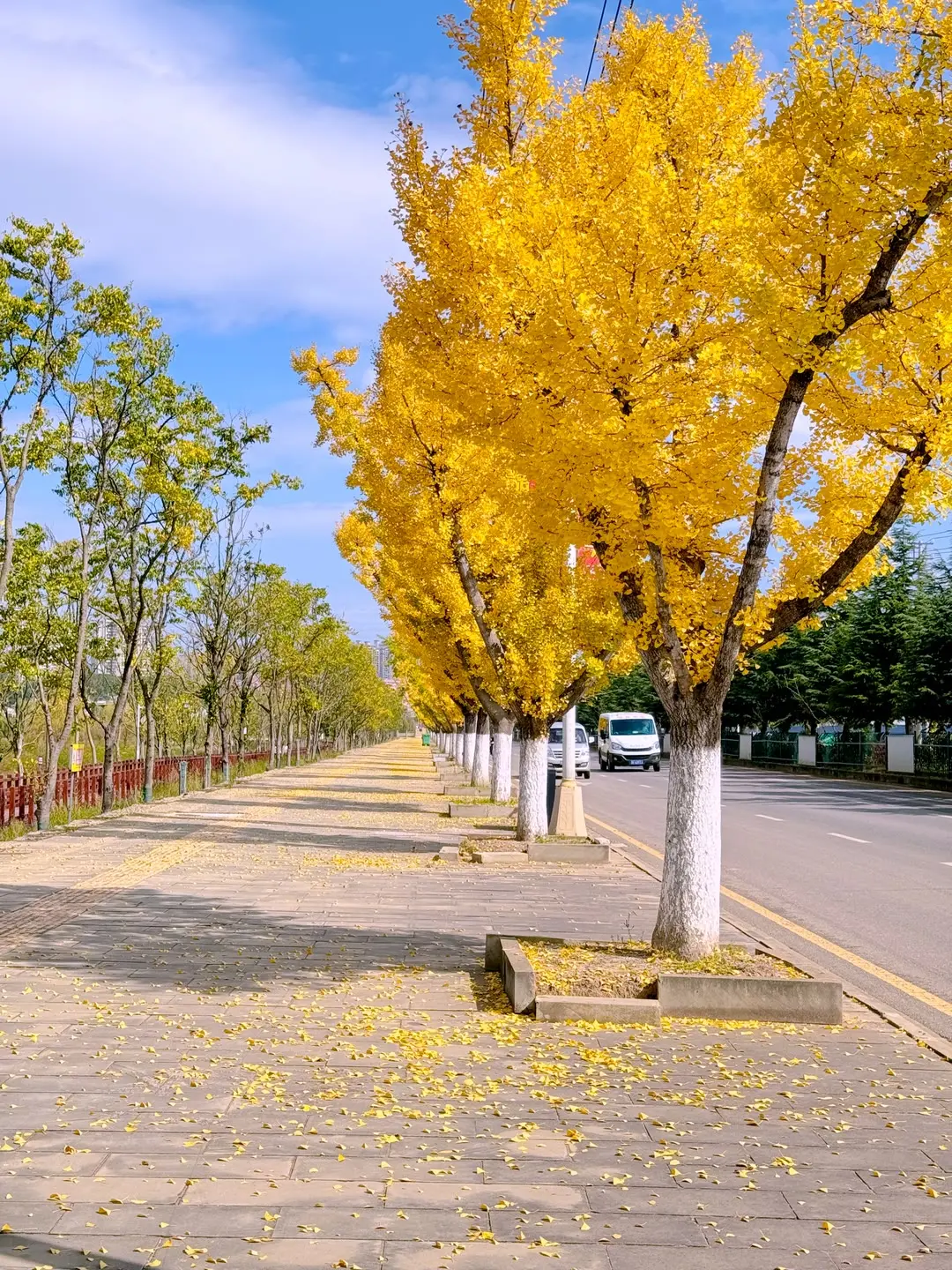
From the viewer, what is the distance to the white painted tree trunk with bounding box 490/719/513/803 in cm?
2519

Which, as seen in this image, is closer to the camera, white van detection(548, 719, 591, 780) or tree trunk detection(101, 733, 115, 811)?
tree trunk detection(101, 733, 115, 811)

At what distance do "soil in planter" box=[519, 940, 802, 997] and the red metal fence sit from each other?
14175 millimetres

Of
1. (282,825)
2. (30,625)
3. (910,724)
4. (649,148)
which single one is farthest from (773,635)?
(910,724)

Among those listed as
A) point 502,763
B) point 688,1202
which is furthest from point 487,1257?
point 502,763

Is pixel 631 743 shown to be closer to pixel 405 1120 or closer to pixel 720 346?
pixel 720 346

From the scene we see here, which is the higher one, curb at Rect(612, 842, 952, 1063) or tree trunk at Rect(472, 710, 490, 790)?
tree trunk at Rect(472, 710, 490, 790)

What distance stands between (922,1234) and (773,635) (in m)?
4.78

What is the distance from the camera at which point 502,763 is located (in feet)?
84.3

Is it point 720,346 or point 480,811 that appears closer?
point 720,346

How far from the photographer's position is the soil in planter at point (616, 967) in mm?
7898

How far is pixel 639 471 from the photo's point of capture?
8203 mm

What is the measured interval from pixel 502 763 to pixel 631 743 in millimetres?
30722

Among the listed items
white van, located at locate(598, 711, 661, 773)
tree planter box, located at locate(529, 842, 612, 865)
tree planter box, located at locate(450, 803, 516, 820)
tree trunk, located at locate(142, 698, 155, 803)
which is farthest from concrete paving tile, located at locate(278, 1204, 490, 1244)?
white van, located at locate(598, 711, 661, 773)

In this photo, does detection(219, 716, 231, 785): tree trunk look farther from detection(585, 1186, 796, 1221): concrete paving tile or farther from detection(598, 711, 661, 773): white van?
detection(585, 1186, 796, 1221): concrete paving tile
